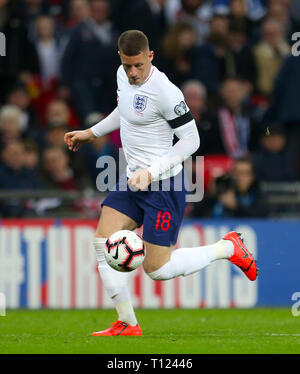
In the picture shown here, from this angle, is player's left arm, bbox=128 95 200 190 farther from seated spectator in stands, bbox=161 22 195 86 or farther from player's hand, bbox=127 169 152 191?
seated spectator in stands, bbox=161 22 195 86

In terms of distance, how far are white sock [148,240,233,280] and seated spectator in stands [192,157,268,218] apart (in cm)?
398

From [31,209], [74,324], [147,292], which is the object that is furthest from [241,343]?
[31,209]

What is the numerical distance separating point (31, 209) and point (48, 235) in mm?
462

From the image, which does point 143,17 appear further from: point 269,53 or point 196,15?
point 269,53

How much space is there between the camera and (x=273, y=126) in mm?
13820

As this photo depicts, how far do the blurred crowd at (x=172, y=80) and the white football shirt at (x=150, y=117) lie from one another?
13.8 feet

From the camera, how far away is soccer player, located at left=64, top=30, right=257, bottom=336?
849cm

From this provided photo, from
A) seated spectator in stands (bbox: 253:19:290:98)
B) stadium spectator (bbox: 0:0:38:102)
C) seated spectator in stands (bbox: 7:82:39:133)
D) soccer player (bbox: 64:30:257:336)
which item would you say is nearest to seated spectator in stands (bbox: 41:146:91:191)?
seated spectator in stands (bbox: 7:82:39:133)

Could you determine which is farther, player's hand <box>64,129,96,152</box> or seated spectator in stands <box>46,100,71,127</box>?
seated spectator in stands <box>46,100,71,127</box>

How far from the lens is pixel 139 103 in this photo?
28.2ft

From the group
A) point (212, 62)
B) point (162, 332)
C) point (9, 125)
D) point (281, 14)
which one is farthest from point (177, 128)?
point (281, 14)

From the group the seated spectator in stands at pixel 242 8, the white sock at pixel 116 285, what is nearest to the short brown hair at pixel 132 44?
the white sock at pixel 116 285

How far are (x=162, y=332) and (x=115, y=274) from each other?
0.90 metres

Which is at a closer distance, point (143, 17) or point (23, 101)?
point (23, 101)
